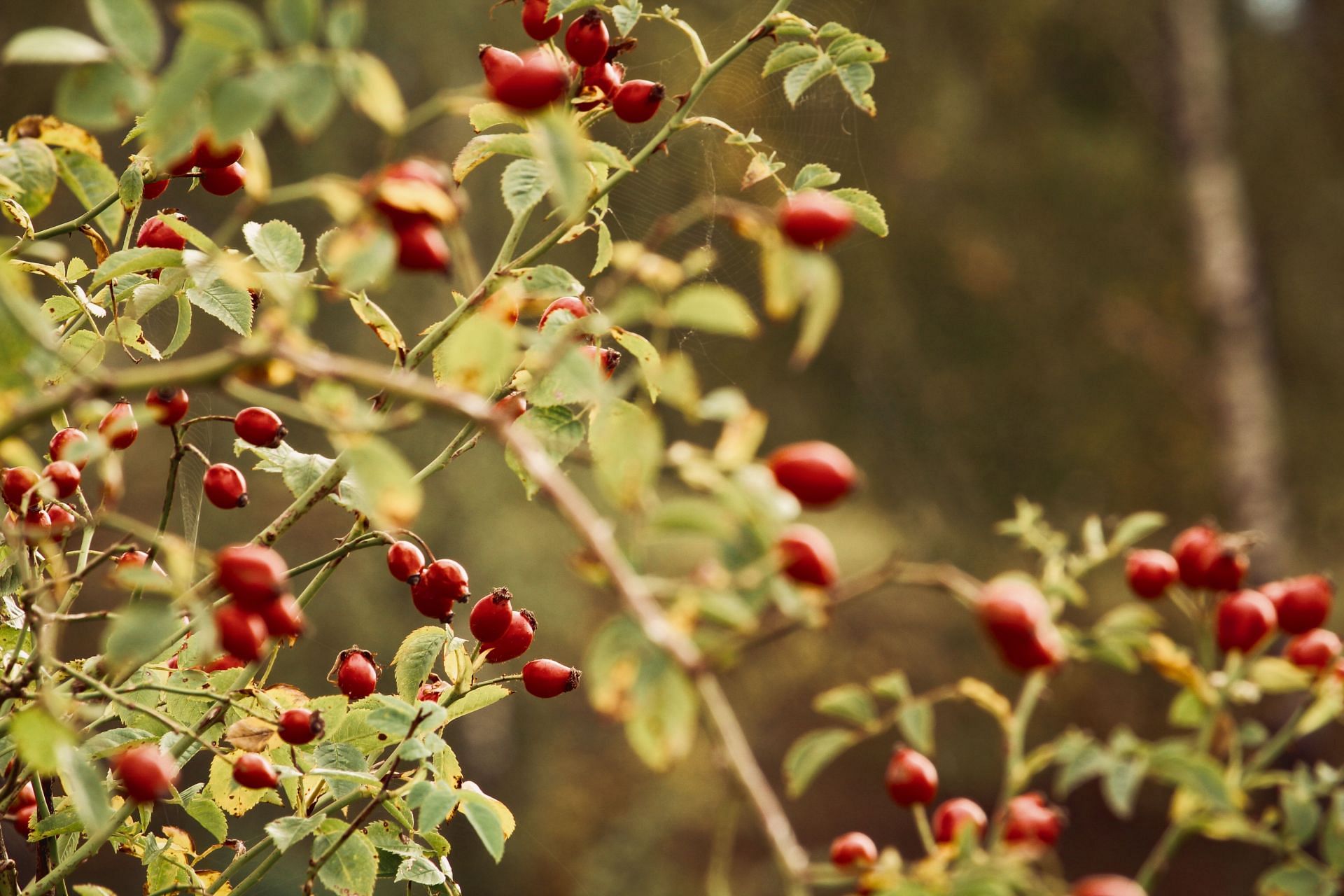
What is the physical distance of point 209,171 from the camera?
2.00 feet

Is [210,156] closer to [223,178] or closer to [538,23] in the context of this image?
[223,178]

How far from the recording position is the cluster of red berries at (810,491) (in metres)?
0.31

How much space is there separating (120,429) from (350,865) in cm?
24

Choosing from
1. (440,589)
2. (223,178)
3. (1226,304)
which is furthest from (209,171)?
(1226,304)

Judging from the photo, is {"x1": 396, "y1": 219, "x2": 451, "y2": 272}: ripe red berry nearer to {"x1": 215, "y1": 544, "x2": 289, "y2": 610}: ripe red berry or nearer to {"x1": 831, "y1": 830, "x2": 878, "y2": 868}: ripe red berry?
{"x1": 215, "y1": 544, "x2": 289, "y2": 610}: ripe red berry

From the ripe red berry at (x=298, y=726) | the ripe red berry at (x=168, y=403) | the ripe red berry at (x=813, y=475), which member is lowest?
the ripe red berry at (x=298, y=726)

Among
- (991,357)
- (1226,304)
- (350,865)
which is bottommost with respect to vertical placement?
(991,357)

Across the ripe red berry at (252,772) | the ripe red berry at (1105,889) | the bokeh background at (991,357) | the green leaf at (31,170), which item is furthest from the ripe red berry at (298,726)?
the bokeh background at (991,357)

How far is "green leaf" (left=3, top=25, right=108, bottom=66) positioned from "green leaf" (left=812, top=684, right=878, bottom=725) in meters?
0.31

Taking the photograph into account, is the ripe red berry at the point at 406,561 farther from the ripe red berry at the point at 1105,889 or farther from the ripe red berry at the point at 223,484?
the ripe red berry at the point at 1105,889

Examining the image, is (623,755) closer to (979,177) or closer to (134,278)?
(979,177)

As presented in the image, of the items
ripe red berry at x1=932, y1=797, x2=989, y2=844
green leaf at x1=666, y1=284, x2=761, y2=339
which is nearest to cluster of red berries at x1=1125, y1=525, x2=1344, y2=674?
ripe red berry at x1=932, y1=797, x2=989, y2=844

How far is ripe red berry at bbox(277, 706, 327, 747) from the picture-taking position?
1.73 feet

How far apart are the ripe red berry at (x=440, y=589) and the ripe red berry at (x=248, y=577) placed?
23cm
